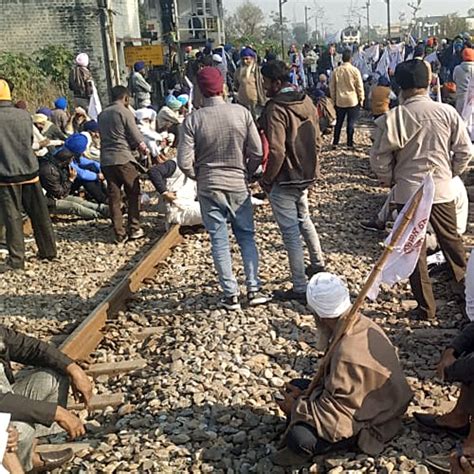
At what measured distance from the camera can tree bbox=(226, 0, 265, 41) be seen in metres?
67.6

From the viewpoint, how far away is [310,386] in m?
3.63

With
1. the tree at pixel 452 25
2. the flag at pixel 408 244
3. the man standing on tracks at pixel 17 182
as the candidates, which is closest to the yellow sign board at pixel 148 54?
the man standing on tracks at pixel 17 182

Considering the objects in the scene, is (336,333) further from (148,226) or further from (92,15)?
Result: (92,15)

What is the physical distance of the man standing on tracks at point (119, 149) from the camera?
7.97 metres

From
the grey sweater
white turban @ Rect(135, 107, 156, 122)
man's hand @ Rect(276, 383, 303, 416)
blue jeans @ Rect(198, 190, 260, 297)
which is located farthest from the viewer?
white turban @ Rect(135, 107, 156, 122)

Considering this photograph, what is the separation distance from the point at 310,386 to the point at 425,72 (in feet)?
7.73

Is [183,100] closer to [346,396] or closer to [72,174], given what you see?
[72,174]

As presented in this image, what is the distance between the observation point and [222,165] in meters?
5.43

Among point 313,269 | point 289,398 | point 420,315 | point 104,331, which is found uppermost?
point 289,398

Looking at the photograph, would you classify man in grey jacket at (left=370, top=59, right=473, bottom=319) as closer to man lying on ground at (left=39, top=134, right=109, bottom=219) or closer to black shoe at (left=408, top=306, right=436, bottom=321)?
black shoe at (left=408, top=306, right=436, bottom=321)

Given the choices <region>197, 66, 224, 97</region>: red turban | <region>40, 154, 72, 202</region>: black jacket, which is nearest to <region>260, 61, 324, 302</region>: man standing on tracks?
<region>197, 66, 224, 97</region>: red turban

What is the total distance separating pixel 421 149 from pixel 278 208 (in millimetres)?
1253

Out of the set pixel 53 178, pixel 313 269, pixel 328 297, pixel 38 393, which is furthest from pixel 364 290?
pixel 53 178

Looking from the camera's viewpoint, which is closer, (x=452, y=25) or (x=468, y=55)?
(x=468, y=55)
